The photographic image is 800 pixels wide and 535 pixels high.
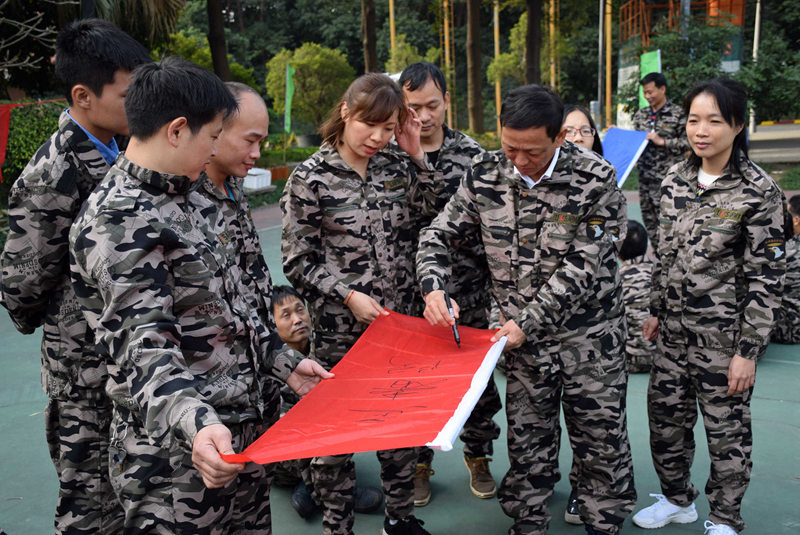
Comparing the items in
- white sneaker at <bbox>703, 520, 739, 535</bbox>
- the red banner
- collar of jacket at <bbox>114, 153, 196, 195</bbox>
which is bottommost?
white sneaker at <bbox>703, 520, 739, 535</bbox>

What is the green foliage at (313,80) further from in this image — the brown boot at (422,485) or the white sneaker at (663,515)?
the white sneaker at (663,515)

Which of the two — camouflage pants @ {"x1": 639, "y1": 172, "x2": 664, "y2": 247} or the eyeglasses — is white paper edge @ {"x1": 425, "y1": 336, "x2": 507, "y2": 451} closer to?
the eyeglasses

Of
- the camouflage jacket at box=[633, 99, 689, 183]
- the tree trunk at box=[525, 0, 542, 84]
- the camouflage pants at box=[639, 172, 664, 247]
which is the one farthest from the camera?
the tree trunk at box=[525, 0, 542, 84]

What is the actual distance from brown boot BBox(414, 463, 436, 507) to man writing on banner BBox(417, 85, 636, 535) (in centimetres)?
53

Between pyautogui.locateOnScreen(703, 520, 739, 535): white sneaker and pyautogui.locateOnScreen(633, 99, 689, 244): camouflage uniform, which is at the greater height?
pyautogui.locateOnScreen(633, 99, 689, 244): camouflage uniform

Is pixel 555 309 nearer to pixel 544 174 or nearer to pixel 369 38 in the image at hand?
pixel 544 174

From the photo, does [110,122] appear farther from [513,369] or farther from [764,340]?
[764,340]

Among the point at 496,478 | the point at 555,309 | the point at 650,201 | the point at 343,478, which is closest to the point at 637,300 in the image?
the point at 496,478

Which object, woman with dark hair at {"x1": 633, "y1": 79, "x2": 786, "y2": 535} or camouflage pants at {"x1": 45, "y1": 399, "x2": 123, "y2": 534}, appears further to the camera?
woman with dark hair at {"x1": 633, "y1": 79, "x2": 786, "y2": 535}

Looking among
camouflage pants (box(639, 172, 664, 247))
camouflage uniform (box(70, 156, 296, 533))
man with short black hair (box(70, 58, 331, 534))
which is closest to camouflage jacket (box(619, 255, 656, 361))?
camouflage pants (box(639, 172, 664, 247))

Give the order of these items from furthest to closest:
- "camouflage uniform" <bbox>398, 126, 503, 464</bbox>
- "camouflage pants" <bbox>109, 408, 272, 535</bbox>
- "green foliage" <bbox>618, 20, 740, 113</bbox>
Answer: "green foliage" <bbox>618, 20, 740, 113</bbox>
"camouflage uniform" <bbox>398, 126, 503, 464</bbox>
"camouflage pants" <bbox>109, 408, 272, 535</bbox>

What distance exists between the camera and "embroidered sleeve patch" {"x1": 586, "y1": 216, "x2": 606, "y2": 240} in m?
2.48

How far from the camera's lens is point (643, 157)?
7.12 m

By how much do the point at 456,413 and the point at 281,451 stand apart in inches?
18.0
